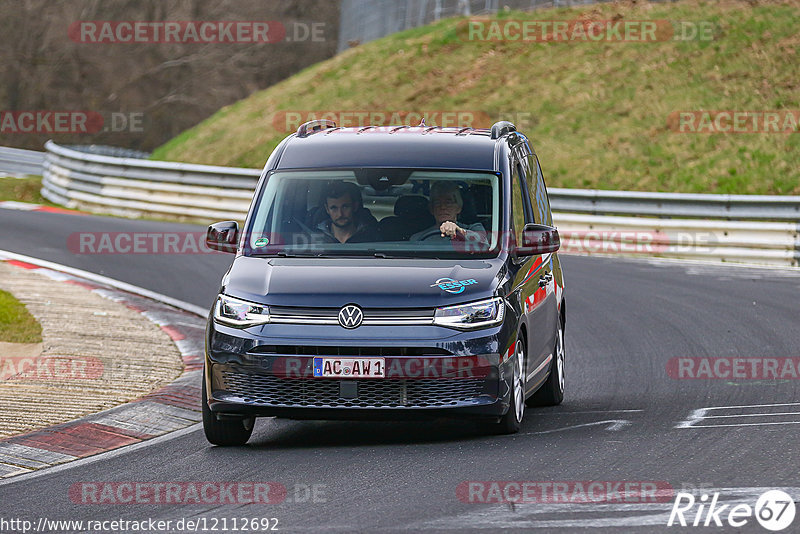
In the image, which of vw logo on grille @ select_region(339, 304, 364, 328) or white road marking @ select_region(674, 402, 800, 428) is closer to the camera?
vw logo on grille @ select_region(339, 304, 364, 328)

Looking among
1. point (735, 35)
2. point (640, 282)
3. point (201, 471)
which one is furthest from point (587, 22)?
point (201, 471)

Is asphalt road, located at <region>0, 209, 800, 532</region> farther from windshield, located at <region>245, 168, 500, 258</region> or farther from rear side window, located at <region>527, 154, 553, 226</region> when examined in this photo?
rear side window, located at <region>527, 154, 553, 226</region>

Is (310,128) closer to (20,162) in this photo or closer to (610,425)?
(610,425)

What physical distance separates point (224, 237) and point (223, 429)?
135 cm

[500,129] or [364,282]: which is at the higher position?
[500,129]

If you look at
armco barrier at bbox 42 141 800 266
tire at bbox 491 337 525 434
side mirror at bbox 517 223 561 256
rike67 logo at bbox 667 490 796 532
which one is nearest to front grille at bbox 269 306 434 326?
tire at bbox 491 337 525 434

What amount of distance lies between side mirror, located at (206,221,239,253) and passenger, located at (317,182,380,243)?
569 millimetres

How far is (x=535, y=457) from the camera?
7996 millimetres

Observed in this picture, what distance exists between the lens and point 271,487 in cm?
735

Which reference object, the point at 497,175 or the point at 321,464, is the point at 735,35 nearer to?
the point at 497,175

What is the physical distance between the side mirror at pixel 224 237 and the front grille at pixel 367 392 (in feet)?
4.14

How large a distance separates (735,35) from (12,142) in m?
35.6

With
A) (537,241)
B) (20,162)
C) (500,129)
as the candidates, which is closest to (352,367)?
(537,241)

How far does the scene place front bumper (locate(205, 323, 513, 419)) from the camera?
8148 millimetres
